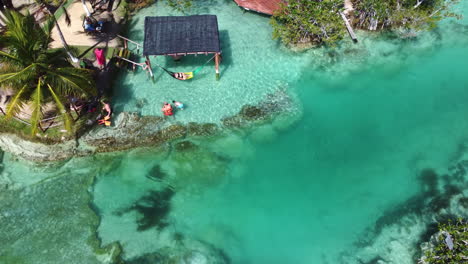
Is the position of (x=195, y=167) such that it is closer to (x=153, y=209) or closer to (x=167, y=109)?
(x=153, y=209)

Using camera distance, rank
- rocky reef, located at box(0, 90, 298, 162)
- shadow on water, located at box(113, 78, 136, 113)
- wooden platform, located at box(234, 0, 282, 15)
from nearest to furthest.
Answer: rocky reef, located at box(0, 90, 298, 162) → shadow on water, located at box(113, 78, 136, 113) → wooden platform, located at box(234, 0, 282, 15)

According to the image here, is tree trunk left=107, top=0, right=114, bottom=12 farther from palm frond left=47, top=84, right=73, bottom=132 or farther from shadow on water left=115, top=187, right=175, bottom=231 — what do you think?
shadow on water left=115, top=187, right=175, bottom=231

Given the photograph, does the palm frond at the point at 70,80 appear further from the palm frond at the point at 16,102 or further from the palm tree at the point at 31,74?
the palm frond at the point at 16,102

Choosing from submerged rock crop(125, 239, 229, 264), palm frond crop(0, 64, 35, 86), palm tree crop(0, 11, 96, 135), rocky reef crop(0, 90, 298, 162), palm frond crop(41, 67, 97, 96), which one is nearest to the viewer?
palm frond crop(0, 64, 35, 86)

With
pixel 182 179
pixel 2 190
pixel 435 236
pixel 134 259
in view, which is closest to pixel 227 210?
pixel 182 179

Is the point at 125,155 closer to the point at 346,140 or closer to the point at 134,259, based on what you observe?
the point at 134,259

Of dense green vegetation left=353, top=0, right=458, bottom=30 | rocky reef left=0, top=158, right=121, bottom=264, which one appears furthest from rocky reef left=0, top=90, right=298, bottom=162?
dense green vegetation left=353, top=0, right=458, bottom=30

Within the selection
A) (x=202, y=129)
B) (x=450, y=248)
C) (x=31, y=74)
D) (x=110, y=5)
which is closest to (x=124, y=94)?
(x=202, y=129)
